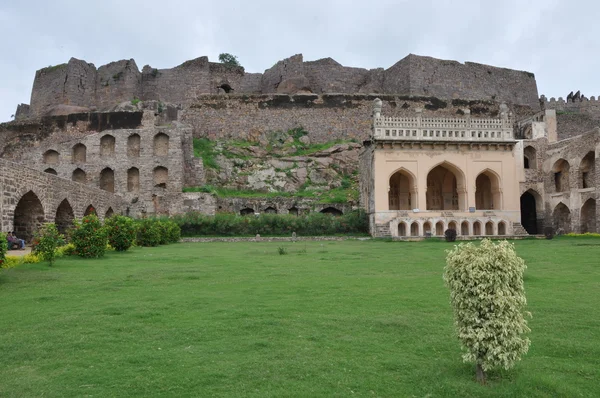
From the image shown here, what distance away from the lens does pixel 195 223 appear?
26.1 m

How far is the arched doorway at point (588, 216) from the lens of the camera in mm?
25969

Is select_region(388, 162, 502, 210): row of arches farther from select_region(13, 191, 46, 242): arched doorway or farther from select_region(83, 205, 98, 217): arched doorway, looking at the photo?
select_region(13, 191, 46, 242): arched doorway

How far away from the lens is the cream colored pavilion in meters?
25.5

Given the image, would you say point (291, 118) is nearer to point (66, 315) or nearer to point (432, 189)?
point (432, 189)

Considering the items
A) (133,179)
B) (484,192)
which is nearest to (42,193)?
(133,179)

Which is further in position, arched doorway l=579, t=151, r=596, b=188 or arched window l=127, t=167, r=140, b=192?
arched window l=127, t=167, r=140, b=192

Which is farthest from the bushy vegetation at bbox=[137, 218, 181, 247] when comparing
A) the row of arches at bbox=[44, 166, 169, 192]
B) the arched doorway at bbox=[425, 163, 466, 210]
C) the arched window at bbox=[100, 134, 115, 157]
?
the arched doorway at bbox=[425, 163, 466, 210]

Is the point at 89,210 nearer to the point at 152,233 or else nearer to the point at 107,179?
the point at 152,233

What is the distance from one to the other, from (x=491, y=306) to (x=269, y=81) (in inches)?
1565

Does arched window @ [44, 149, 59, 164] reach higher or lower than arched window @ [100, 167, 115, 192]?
higher

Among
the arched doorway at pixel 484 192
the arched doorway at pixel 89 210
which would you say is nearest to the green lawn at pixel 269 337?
the arched doorway at pixel 89 210

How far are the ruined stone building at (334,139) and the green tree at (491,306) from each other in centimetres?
1425

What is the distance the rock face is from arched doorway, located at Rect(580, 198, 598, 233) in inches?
638

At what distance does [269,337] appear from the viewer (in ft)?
18.6
